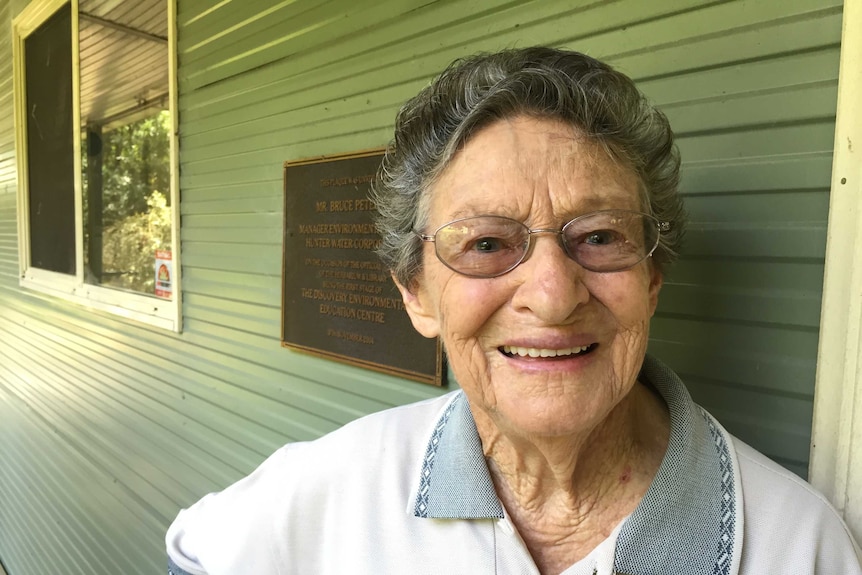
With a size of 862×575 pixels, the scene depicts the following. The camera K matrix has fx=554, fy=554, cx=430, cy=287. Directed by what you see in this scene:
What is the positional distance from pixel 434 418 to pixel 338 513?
0.93ft

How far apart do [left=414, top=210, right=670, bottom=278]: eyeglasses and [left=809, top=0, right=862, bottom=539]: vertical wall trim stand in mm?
397

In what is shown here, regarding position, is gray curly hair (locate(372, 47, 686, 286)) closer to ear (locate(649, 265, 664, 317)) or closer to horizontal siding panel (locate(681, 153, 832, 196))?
ear (locate(649, 265, 664, 317))

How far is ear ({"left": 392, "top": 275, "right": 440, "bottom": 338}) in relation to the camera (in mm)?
1118

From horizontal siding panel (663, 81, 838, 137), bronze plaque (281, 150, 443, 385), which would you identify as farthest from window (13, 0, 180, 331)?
horizontal siding panel (663, 81, 838, 137)

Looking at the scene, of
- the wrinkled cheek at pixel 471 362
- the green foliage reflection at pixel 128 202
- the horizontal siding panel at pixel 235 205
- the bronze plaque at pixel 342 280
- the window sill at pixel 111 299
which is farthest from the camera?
the green foliage reflection at pixel 128 202

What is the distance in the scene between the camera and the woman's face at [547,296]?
2.97 feet

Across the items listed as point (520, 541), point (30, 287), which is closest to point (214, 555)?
point (520, 541)

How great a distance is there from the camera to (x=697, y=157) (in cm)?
127

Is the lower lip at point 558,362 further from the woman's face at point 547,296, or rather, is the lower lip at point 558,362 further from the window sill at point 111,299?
the window sill at point 111,299

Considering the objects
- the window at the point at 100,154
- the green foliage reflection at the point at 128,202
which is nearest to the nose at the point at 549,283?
the window at the point at 100,154

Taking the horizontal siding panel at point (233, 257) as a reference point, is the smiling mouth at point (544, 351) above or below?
below

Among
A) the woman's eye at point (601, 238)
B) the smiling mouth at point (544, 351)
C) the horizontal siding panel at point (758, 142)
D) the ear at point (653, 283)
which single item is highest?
the horizontal siding panel at point (758, 142)

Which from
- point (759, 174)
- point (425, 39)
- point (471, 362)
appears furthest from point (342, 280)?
point (759, 174)

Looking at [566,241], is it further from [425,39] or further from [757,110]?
[425,39]
